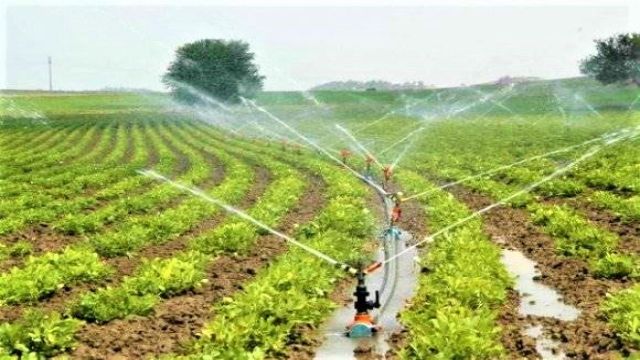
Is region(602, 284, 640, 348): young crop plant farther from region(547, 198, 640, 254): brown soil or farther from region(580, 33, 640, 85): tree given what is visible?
region(580, 33, 640, 85): tree

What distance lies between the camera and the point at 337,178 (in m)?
27.6

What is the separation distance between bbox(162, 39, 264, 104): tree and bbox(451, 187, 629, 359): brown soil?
8623 cm

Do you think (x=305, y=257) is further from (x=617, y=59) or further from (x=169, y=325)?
(x=617, y=59)

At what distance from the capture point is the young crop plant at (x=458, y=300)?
28.5 feet

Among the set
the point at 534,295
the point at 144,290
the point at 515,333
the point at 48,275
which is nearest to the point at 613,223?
the point at 534,295

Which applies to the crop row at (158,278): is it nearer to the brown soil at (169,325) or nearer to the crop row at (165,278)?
the crop row at (165,278)

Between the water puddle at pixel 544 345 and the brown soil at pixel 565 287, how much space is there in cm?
10

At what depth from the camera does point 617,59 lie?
91.1 m

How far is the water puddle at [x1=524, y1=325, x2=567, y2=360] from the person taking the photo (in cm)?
899

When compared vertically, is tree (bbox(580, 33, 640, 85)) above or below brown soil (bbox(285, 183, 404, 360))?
above

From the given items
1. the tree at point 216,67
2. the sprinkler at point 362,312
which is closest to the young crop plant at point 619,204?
the sprinkler at point 362,312

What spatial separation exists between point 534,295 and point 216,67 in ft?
314

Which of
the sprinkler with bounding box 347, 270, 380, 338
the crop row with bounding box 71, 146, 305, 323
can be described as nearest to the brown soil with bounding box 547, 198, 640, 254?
the sprinkler with bounding box 347, 270, 380, 338

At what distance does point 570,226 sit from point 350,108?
257ft
